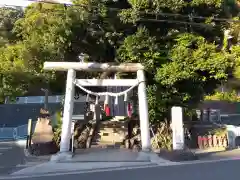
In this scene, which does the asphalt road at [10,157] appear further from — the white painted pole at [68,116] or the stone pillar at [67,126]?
the white painted pole at [68,116]

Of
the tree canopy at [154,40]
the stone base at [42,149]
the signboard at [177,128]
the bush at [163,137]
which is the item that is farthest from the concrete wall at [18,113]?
the signboard at [177,128]

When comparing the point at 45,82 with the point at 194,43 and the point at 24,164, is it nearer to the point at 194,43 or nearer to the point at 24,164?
the point at 24,164

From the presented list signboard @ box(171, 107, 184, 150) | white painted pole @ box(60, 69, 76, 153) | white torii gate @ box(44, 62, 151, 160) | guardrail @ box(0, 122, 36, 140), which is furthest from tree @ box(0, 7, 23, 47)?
signboard @ box(171, 107, 184, 150)

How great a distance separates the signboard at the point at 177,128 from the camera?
16219 mm

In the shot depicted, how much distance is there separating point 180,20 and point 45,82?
8129 mm

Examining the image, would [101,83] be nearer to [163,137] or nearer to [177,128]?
[177,128]

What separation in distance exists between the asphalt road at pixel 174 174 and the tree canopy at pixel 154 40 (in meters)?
4.94

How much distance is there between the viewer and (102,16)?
16859 mm

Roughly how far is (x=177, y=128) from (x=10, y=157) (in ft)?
24.2

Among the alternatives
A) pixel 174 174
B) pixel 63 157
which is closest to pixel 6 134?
pixel 63 157

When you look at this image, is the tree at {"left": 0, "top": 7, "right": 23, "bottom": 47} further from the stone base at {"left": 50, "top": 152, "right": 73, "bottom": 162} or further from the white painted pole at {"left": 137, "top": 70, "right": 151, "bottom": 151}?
the stone base at {"left": 50, "top": 152, "right": 73, "bottom": 162}

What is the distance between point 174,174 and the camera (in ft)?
36.5

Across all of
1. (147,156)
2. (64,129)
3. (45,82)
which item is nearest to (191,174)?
(147,156)

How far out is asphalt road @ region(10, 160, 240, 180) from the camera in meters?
10.5
